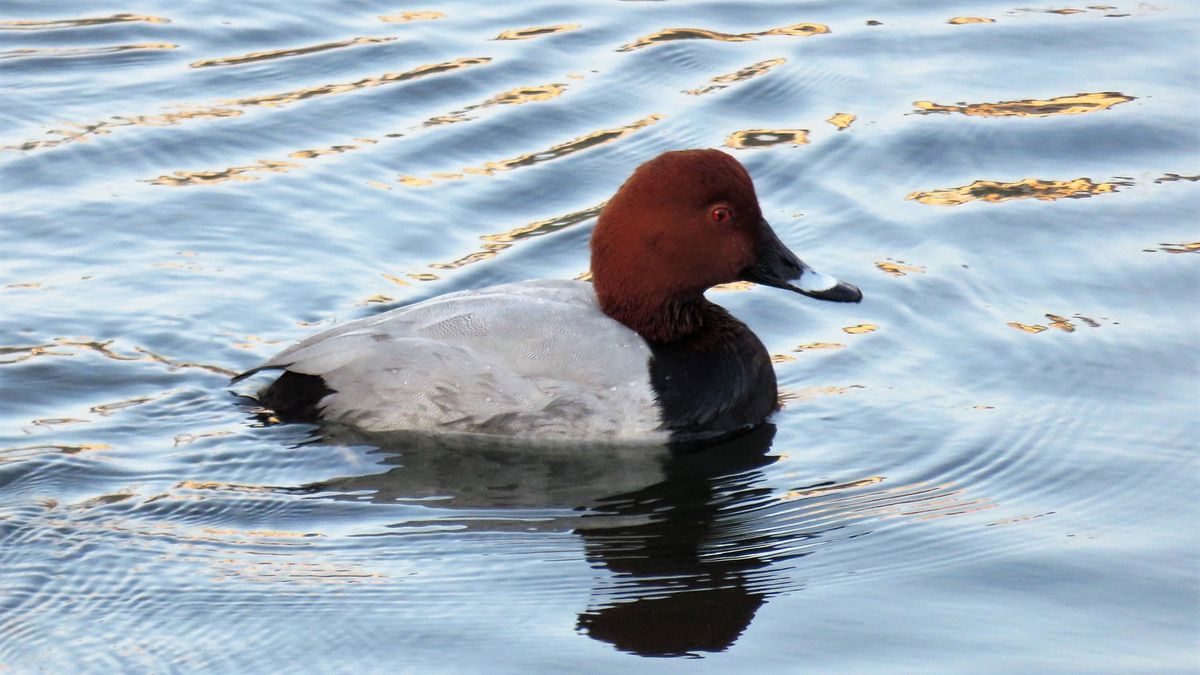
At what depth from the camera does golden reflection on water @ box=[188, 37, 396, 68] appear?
1120 centimetres

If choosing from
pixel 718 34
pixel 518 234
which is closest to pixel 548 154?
pixel 518 234

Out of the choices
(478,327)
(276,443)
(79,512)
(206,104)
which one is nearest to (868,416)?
(478,327)

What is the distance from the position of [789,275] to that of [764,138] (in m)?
2.83

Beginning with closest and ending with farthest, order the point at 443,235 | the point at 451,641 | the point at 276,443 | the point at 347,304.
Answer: the point at 451,641
the point at 276,443
the point at 347,304
the point at 443,235

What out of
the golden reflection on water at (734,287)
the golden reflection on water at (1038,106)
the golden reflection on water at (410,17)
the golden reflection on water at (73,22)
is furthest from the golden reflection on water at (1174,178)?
the golden reflection on water at (73,22)

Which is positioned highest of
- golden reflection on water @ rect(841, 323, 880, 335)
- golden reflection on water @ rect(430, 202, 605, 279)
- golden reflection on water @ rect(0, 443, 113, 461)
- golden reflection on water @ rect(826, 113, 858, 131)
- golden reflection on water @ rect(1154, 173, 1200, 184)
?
golden reflection on water @ rect(826, 113, 858, 131)

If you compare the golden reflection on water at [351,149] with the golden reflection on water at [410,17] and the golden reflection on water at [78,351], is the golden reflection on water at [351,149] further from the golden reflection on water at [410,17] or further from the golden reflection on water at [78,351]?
the golden reflection on water at [78,351]

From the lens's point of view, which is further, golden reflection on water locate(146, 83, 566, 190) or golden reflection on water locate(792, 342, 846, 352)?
golden reflection on water locate(146, 83, 566, 190)

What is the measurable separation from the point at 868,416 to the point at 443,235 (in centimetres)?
273

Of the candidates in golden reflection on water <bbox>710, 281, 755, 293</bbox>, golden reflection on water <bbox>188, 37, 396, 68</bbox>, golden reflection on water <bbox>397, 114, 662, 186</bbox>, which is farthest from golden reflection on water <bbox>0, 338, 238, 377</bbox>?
golden reflection on water <bbox>188, 37, 396, 68</bbox>

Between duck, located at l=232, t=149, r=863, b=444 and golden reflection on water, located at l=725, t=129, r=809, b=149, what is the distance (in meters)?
2.68

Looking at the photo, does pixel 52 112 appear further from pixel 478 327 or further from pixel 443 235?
pixel 478 327

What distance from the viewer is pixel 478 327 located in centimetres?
707

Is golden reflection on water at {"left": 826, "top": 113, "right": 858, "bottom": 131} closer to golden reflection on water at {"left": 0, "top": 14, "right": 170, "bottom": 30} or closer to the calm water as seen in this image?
the calm water
